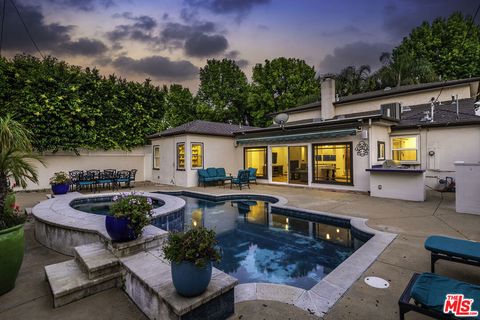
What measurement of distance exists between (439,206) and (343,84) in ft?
64.1

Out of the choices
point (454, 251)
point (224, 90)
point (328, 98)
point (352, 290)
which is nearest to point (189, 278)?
point (352, 290)

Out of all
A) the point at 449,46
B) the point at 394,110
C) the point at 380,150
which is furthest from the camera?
the point at 449,46

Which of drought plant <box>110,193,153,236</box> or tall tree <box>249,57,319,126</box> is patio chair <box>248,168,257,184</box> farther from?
tall tree <box>249,57,319,126</box>

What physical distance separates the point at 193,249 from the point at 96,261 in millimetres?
1923

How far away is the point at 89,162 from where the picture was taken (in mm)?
14375

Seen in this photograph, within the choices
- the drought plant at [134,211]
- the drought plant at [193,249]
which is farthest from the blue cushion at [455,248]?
the drought plant at [134,211]

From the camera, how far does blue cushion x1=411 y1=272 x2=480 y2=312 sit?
2148 millimetres

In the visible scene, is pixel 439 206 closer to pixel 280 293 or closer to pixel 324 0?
pixel 280 293

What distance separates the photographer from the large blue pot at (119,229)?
3498mm

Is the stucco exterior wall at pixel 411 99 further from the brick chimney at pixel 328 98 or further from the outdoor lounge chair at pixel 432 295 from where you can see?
the outdoor lounge chair at pixel 432 295

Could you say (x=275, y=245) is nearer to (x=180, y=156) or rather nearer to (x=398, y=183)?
(x=398, y=183)

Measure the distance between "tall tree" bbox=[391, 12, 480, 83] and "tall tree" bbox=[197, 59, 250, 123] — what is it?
16.8m

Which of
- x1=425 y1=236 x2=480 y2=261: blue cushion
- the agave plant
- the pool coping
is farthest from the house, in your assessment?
the agave plant

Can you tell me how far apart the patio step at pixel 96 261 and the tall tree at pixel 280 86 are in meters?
25.1
